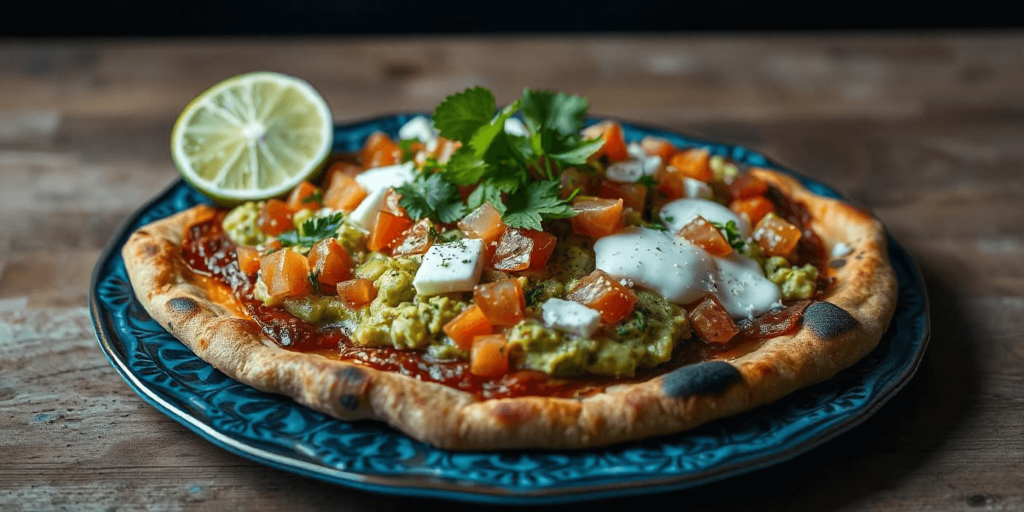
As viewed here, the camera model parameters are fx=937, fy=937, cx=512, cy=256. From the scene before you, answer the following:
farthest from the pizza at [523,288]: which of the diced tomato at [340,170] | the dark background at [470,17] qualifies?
the dark background at [470,17]

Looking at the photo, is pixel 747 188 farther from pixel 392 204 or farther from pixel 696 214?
pixel 392 204

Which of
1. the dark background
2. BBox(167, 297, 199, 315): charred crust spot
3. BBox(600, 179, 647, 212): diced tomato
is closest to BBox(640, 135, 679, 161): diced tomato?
BBox(600, 179, 647, 212): diced tomato

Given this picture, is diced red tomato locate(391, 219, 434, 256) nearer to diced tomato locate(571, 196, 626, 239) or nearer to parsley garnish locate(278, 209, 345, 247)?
parsley garnish locate(278, 209, 345, 247)

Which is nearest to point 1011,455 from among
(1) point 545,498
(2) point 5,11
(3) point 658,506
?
(3) point 658,506

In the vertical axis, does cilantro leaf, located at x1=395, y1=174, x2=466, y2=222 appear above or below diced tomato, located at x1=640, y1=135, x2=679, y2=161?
above

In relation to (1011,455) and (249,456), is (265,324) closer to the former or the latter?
(249,456)

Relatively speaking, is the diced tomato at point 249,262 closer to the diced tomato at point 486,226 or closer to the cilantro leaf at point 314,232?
the cilantro leaf at point 314,232

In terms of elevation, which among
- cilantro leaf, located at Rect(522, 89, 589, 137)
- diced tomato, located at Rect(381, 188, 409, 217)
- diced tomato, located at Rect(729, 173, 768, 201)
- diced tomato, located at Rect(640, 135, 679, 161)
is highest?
cilantro leaf, located at Rect(522, 89, 589, 137)
